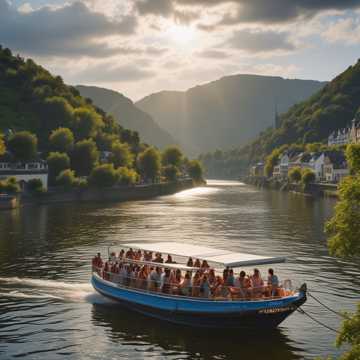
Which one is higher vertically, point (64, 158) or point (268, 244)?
point (64, 158)

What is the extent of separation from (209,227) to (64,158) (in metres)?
92.8

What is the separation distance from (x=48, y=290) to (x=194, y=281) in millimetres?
15284

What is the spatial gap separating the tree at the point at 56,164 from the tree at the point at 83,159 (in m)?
12.9

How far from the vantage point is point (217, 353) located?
31.1 meters

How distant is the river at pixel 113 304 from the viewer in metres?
31.9

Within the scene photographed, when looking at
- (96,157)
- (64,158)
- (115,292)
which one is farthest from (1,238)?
(96,157)

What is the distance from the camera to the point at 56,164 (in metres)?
171

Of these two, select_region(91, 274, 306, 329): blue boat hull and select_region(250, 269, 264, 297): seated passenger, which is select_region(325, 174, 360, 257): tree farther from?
select_region(250, 269, 264, 297): seated passenger

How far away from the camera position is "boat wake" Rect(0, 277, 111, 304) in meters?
43.1

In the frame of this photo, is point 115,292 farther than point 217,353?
Yes

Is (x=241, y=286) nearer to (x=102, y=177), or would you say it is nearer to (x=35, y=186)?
(x=35, y=186)

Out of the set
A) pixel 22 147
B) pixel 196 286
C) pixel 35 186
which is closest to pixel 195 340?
pixel 196 286

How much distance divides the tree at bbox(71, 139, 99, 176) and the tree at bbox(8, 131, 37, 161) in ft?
71.1

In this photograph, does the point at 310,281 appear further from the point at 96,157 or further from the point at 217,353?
the point at 96,157
